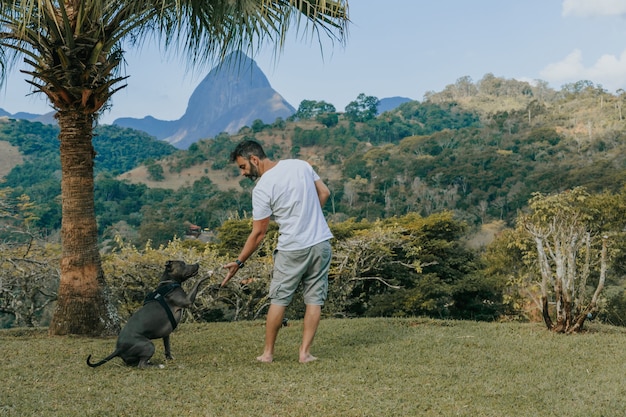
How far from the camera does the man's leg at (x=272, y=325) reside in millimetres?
5016

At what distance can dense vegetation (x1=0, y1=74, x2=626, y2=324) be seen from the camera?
1340cm

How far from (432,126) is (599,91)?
3009 centimetres

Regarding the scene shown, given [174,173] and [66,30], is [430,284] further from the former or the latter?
[174,173]

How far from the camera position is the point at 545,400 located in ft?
13.5

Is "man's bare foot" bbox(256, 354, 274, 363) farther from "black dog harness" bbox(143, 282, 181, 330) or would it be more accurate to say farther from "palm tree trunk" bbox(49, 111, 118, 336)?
"palm tree trunk" bbox(49, 111, 118, 336)

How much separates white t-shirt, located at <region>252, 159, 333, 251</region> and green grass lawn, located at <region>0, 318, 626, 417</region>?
3.34 ft

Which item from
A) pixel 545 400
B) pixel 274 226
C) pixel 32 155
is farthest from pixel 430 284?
pixel 32 155

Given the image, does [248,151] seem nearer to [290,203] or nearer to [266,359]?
[290,203]

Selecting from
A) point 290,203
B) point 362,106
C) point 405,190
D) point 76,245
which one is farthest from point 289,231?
point 362,106

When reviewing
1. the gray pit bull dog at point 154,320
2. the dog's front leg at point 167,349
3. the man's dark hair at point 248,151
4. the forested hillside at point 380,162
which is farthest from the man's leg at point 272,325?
the forested hillside at point 380,162

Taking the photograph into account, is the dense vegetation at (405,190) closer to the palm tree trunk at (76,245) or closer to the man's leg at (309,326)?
the man's leg at (309,326)

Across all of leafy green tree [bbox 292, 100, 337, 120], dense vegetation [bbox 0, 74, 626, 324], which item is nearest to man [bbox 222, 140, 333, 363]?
dense vegetation [bbox 0, 74, 626, 324]

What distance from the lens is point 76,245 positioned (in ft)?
22.2

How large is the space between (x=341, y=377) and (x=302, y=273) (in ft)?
2.93
